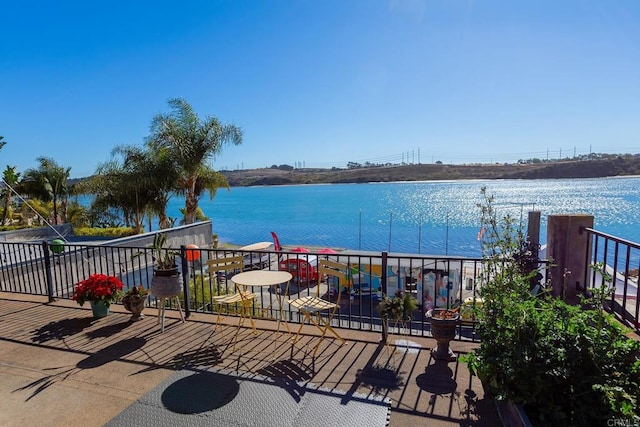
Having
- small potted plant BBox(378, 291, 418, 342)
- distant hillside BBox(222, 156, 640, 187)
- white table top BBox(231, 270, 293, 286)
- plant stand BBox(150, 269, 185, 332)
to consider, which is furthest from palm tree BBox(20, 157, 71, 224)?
distant hillside BBox(222, 156, 640, 187)

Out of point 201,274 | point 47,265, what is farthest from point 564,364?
point 47,265

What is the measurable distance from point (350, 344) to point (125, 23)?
10.9 m

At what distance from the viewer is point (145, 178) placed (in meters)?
18.1

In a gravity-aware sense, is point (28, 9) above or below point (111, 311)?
above

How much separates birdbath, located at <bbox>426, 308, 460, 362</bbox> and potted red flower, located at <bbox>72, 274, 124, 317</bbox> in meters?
4.30

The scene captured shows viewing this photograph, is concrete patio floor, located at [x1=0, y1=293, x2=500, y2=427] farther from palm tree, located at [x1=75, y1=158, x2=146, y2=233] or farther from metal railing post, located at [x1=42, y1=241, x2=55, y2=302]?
palm tree, located at [x1=75, y1=158, x2=146, y2=233]

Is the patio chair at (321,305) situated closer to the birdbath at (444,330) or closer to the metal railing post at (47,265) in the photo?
the birdbath at (444,330)

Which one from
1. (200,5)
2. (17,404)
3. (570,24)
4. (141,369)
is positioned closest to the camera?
(17,404)

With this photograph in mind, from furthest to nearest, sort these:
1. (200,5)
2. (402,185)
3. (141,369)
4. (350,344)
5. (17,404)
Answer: (402,185) < (200,5) < (350,344) < (141,369) < (17,404)

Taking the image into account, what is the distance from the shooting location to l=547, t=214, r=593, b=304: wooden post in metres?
3.91

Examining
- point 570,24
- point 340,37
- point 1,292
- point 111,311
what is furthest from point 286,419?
point 340,37

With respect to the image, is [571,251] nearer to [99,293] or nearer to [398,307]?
[398,307]

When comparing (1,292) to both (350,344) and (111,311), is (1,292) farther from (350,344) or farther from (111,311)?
(350,344)

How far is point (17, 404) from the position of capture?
300cm
